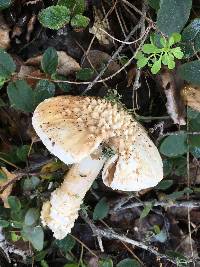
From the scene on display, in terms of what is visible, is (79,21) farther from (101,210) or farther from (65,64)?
(101,210)

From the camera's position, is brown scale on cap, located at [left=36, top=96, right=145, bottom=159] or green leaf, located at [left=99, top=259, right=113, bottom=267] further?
green leaf, located at [left=99, top=259, right=113, bottom=267]

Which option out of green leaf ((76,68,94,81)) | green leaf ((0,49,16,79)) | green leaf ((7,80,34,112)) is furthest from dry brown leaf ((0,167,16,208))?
green leaf ((76,68,94,81))

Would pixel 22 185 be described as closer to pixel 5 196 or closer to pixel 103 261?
pixel 5 196

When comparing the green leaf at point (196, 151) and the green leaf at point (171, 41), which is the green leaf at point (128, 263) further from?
the green leaf at point (171, 41)

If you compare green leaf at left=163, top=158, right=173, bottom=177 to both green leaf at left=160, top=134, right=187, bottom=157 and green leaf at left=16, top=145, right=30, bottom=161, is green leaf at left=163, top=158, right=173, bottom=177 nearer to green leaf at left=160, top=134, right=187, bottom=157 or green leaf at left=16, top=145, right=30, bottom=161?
green leaf at left=160, top=134, right=187, bottom=157

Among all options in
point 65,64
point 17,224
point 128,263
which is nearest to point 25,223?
point 17,224

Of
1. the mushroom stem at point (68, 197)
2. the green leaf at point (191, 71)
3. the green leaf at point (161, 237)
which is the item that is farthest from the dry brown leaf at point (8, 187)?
the green leaf at point (191, 71)
